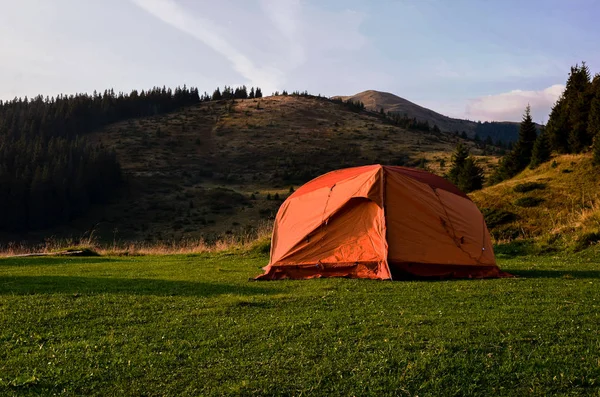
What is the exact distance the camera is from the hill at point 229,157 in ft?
191

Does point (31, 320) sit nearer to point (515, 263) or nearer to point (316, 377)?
point (316, 377)

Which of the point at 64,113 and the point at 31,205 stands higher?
the point at 64,113

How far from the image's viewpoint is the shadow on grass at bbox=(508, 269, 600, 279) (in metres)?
10.7

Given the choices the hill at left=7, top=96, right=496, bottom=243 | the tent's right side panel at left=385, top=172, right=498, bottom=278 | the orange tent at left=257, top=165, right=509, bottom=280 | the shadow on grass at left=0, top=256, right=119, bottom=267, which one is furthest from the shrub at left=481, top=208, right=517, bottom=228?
the hill at left=7, top=96, right=496, bottom=243

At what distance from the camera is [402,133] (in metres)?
102

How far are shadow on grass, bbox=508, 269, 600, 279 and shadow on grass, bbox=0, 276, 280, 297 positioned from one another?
5866 mm

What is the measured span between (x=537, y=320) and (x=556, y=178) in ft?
73.1

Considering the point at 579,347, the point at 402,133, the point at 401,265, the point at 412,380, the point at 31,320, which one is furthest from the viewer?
the point at 402,133

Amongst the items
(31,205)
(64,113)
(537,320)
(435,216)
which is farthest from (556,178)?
(64,113)

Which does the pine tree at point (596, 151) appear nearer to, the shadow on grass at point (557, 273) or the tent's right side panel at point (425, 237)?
the shadow on grass at point (557, 273)

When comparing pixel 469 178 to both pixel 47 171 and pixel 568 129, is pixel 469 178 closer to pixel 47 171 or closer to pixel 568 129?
pixel 568 129

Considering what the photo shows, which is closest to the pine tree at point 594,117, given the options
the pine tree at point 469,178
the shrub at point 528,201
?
the shrub at point 528,201

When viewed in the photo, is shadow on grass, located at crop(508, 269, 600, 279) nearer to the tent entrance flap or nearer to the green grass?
the green grass

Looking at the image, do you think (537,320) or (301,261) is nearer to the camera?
(537,320)
